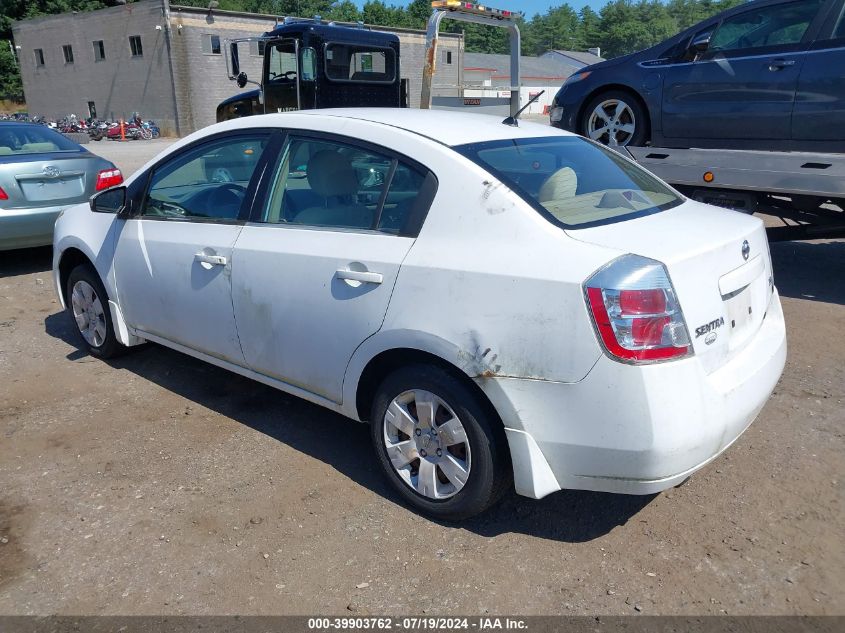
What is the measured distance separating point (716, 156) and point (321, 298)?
4449mm

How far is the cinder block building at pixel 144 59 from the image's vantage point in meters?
35.7

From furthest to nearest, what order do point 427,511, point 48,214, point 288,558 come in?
1. point 48,214
2. point 427,511
3. point 288,558

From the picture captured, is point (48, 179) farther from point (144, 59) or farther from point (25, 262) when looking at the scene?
point (144, 59)

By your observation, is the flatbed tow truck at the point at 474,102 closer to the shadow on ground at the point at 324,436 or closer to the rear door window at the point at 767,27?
the rear door window at the point at 767,27

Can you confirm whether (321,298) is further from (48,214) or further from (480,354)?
(48,214)

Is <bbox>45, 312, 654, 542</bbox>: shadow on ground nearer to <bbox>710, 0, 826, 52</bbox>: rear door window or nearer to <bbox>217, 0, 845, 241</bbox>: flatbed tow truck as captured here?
<bbox>217, 0, 845, 241</bbox>: flatbed tow truck

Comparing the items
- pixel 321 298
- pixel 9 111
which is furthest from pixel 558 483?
pixel 9 111

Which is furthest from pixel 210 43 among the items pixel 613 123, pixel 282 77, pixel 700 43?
pixel 700 43

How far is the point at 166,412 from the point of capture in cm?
437

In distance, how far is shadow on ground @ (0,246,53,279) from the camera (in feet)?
25.5

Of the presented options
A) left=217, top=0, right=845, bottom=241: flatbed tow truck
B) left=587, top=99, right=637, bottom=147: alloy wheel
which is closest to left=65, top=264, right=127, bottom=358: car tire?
left=217, top=0, right=845, bottom=241: flatbed tow truck

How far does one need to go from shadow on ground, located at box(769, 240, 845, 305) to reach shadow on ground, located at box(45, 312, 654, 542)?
4033mm

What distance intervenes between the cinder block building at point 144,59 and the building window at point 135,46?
5 cm

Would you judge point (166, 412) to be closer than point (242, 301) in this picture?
No
